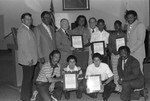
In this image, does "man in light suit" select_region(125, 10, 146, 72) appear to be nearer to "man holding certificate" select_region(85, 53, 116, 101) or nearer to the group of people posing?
the group of people posing

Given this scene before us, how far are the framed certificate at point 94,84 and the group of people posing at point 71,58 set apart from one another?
8.1 inches

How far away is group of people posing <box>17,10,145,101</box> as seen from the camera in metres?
4.88

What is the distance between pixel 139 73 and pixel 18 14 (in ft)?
25.3

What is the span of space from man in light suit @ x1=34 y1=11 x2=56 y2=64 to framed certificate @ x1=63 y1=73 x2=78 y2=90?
0.51 metres

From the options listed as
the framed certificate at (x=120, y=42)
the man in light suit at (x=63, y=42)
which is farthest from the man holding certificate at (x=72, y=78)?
the framed certificate at (x=120, y=42)

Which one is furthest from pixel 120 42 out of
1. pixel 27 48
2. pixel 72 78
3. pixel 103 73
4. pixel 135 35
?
pixel 27 48

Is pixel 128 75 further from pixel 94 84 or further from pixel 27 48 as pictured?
pixel 27 48

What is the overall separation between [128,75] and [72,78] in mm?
896

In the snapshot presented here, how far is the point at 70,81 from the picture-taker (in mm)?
4914

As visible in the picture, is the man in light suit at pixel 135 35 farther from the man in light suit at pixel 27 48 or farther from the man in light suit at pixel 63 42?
the man in light suit at pixel 27 48

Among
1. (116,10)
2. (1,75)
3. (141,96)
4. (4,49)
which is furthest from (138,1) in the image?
(141,96)

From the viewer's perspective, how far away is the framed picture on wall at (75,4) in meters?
11.8

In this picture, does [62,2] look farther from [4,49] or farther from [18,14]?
[4,49]

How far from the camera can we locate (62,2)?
464 inches
